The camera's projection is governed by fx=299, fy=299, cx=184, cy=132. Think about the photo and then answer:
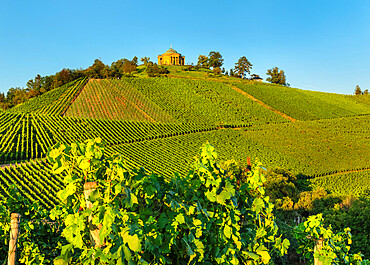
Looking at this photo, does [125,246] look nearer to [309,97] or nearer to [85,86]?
[85,86]

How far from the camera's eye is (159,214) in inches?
147

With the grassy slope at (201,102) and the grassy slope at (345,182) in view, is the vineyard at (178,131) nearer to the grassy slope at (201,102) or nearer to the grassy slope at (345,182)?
the grassy slope at (345,182)

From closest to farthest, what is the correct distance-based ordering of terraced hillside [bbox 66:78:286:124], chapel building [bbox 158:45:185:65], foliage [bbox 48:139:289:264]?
foliage [bbox 48:139:289:264] < terraced hillside [bbox 66:78:286:124] < chapel building [bbox 158:45:185:65]

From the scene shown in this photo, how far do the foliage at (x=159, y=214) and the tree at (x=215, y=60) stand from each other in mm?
108733

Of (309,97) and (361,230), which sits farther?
(309,97)

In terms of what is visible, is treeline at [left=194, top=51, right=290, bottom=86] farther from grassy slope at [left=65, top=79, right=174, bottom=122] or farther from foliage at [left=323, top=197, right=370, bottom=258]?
foliage at [left=323, top=197, right=370, bottom=258]

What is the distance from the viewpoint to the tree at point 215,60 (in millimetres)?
109625

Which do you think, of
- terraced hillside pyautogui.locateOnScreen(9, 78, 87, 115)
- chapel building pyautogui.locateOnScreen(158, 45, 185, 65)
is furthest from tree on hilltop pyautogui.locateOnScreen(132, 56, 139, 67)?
terraced hillside pyautogui.locateOnScreen(9, 78, 87, 115)

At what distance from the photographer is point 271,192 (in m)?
24.6

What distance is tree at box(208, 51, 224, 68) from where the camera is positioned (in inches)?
4316

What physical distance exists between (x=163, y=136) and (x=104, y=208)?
3968 centimetres

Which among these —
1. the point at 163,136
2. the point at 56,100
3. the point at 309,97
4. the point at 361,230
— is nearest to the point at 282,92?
the point at 309,97

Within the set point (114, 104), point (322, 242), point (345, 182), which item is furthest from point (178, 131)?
point (322, 242)

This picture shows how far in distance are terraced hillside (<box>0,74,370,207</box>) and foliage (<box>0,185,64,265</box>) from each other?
16584 millimetres
